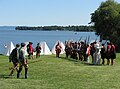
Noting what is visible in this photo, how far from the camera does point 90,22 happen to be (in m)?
73.6

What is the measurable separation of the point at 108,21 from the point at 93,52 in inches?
1637

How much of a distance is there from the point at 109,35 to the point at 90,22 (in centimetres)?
590

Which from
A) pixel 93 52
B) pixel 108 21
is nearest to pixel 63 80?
pixel 93 52

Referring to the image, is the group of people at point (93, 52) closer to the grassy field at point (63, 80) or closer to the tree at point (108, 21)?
the grassy field at point (63, 80)

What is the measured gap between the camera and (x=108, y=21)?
69.9 metres

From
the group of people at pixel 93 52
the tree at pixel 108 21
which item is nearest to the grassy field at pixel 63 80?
the group of people at pixel 93 52

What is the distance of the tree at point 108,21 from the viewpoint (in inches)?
2672

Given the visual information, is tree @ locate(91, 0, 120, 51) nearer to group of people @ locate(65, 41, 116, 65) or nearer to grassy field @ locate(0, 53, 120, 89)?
group of people @ locate(65, 41, 116, 65)

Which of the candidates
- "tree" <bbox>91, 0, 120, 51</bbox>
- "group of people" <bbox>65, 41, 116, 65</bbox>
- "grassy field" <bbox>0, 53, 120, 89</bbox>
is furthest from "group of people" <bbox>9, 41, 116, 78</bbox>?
"tree" <bbox>91, 0, 120, 51</bbox>

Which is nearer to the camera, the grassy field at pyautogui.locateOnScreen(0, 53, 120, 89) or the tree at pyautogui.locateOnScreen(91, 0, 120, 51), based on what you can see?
the grassy field at pyautogui.locateOnScreen(0, 53, 120, 89)

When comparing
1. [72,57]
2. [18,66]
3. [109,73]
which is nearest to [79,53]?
[72,57]

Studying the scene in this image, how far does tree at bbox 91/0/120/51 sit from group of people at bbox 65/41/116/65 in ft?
111

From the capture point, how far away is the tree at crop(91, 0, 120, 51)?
67881mm

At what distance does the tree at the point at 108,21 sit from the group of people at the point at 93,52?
33.8 metres
